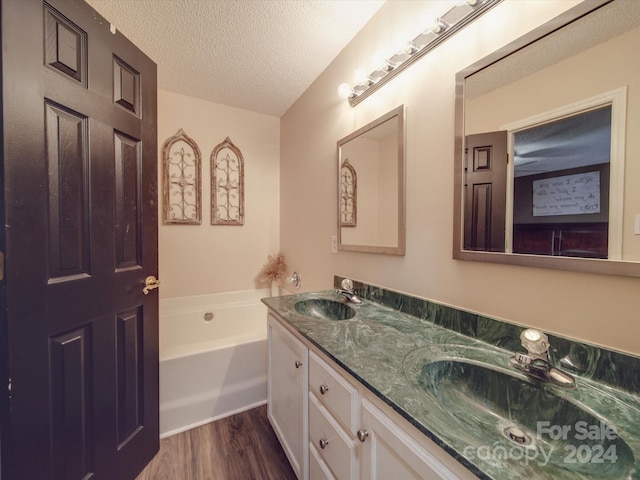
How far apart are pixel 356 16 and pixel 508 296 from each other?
5.20 ft

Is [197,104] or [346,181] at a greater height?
[197,104]

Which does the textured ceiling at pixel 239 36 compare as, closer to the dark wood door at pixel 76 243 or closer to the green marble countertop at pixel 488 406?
the dark wood door at pixel 76 243

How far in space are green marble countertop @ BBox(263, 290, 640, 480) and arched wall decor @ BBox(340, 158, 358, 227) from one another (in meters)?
0.75

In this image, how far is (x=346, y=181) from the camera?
1.58 meters

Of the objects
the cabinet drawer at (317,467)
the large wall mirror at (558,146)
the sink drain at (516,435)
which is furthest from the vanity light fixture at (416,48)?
the cabinet drawer at (317,467)

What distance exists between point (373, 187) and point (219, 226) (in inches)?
64.8

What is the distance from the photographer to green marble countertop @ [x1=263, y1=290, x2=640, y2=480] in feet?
1.42

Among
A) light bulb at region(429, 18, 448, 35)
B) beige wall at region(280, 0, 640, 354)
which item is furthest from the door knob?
light bulb at region(429, 18, 448, 35)

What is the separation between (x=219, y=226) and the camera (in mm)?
2396

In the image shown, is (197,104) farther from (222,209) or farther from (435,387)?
(435,387)

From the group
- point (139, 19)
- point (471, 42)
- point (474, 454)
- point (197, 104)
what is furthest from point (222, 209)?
point (474, 454)

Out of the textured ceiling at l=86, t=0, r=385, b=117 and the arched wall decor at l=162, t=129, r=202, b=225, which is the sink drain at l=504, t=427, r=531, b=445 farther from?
the arched wall decor at l=162, t=129, r=202, b=225

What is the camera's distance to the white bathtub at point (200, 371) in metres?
1.58

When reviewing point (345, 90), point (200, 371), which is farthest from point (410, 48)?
point (200, 371)
